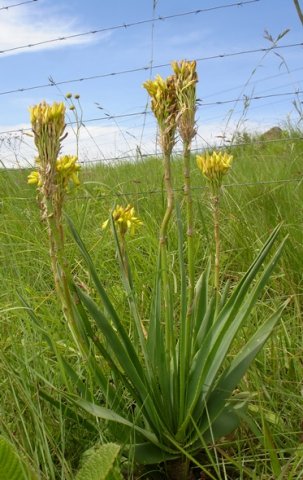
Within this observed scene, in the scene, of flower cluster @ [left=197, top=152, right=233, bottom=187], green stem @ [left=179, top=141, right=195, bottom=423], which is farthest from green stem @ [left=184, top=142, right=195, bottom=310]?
flower cluster @ [left=197, top=152, right=233, bottom=187]

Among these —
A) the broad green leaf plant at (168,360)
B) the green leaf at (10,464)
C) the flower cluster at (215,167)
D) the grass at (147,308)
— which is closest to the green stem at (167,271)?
the broad green leaf plant at (168,360)

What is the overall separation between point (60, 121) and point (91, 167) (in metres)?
4.27

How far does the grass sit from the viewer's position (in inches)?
48.3

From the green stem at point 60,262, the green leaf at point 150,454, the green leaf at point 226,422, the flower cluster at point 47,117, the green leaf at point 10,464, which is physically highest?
the flower cluster at point 47,117

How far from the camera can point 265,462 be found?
4.09 feet

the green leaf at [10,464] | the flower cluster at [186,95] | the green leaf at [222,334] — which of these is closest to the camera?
the green leaf at [10,464]

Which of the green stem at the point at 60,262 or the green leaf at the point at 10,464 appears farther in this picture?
the green stem at the point at 60,262

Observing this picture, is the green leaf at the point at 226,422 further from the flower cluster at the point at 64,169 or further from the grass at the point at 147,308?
the flower cluster at the point at 64,169

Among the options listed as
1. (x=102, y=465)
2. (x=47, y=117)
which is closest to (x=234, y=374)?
(x=102, y=465)

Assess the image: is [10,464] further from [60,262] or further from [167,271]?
[167,271]

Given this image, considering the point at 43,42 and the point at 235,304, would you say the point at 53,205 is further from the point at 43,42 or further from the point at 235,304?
the point at 43,42

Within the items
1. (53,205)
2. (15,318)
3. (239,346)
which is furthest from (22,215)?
(53,205)

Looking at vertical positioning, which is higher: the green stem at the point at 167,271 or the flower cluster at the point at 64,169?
the flower cluster at the point at 64,169

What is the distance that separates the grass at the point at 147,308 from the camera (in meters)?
1.23
